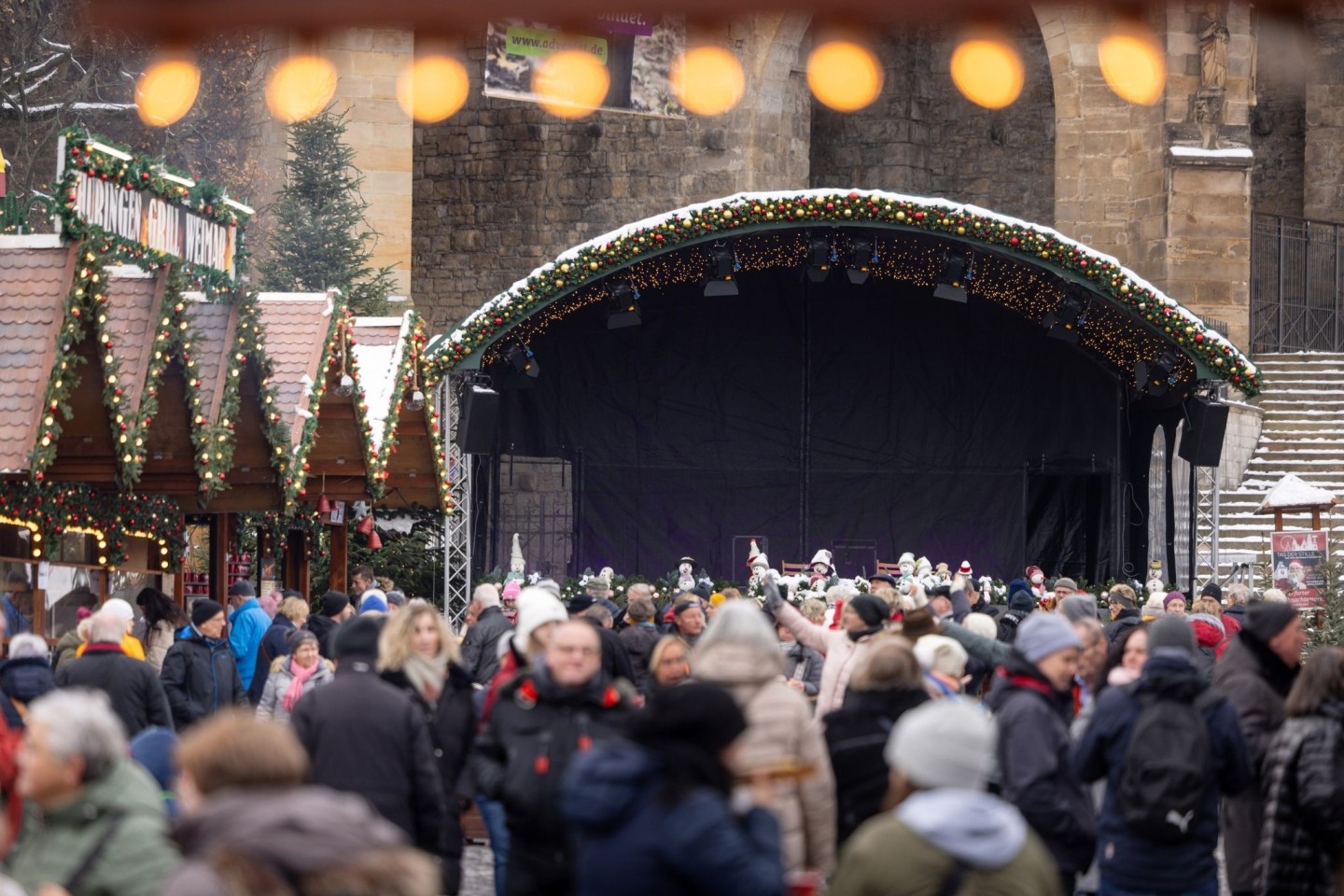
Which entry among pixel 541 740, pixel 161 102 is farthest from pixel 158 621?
pixel 161 102

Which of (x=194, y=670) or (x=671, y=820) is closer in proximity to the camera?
(x=671, y=820)

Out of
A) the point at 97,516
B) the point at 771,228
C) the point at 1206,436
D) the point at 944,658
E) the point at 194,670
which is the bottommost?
the point at 194,670

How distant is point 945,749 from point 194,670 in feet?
23.6

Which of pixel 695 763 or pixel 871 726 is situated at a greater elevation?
pixel 695 763

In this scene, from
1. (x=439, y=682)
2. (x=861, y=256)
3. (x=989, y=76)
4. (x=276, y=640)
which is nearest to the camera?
(x=439, y=682)

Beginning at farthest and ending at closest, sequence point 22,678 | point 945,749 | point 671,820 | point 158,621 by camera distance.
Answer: point 158,621, point 22,678, point 945,749, point 671,820

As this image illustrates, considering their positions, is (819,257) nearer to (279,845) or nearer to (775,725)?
(775,725)

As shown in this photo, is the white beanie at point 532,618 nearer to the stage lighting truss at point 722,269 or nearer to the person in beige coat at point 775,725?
the person in beige coat at point 775,725

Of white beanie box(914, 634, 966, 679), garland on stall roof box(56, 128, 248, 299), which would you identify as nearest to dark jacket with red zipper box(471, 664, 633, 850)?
white beanie box(914, 634, 966, 679)

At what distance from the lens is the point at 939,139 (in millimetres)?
34969

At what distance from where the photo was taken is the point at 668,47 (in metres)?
28.6

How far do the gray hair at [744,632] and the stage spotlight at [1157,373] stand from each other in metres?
16.4

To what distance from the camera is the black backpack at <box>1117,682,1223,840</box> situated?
6.54 m

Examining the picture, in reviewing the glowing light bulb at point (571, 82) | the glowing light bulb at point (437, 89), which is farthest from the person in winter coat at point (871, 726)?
the glowing light bulb at point (437, 89)
